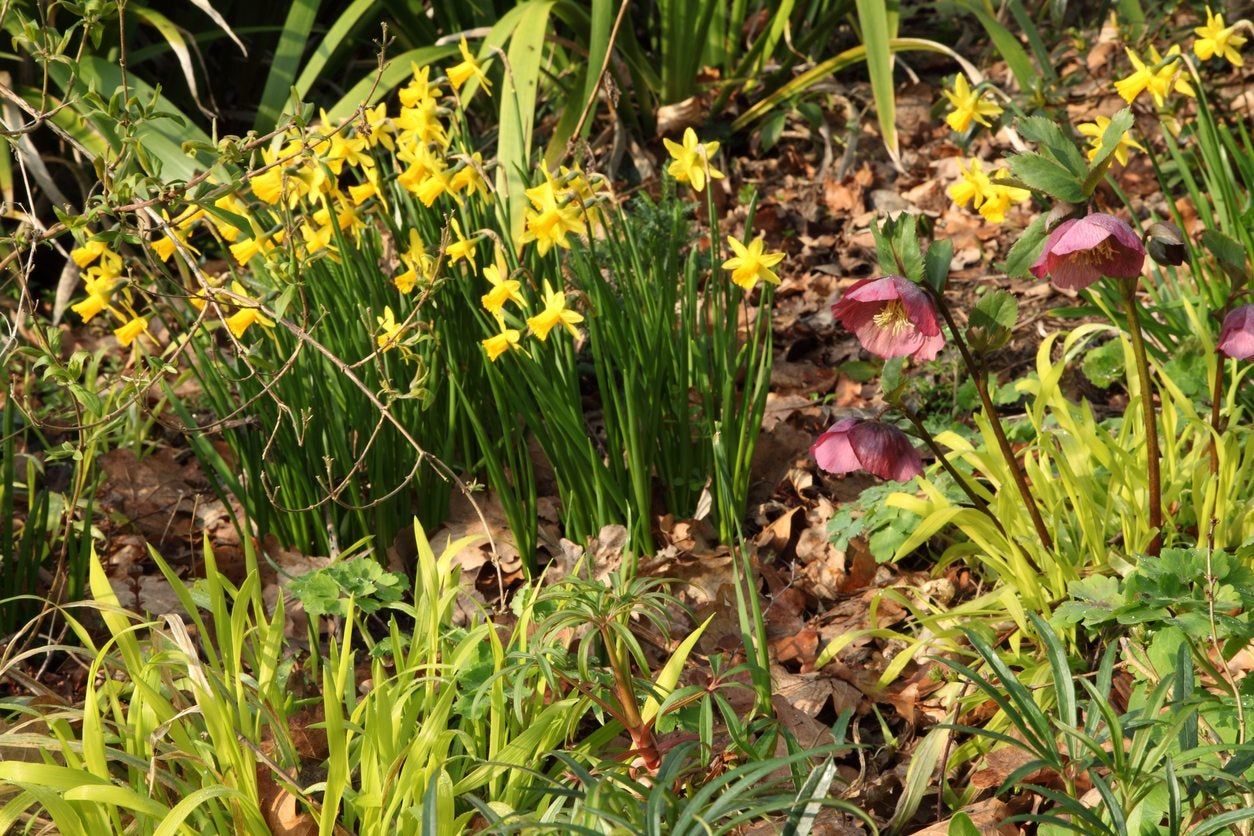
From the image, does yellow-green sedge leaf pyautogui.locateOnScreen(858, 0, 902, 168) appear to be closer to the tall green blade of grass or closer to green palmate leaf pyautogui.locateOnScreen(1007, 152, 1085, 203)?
green palmate leaf pyautogui.locateOnScreen(1007, 152, 1085, 203)

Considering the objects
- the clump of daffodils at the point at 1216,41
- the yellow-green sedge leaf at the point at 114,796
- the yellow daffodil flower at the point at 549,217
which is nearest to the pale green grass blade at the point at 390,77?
the yellow daffodil flower at the point at 549,217

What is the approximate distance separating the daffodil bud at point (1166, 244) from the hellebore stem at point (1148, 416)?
2.3 inches

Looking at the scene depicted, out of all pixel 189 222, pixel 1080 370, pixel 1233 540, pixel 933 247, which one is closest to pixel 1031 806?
pixel 1233 540

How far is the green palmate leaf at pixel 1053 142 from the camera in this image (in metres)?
1.47

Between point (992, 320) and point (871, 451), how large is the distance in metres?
0.23

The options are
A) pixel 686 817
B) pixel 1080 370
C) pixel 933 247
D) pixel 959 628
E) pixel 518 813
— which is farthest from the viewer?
pixel 1080 370

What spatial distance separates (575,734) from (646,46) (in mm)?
3040

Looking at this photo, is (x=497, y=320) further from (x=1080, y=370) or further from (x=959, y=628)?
(x=1080, y=370)

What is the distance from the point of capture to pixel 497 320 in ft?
7.20

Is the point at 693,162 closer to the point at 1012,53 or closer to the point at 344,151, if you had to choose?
the point at 344,151

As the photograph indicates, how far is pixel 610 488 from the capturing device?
2176 mm

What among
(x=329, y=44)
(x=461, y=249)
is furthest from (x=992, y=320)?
(x=329, y=44)

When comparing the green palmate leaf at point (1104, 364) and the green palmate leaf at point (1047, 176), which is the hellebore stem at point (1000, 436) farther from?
the green palmate leaf at point (1104, 364)

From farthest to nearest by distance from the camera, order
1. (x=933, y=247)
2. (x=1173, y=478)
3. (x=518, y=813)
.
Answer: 1. (x=1173, y=478)
2. (x=933, y=247)
3. (x=518, y=813)
